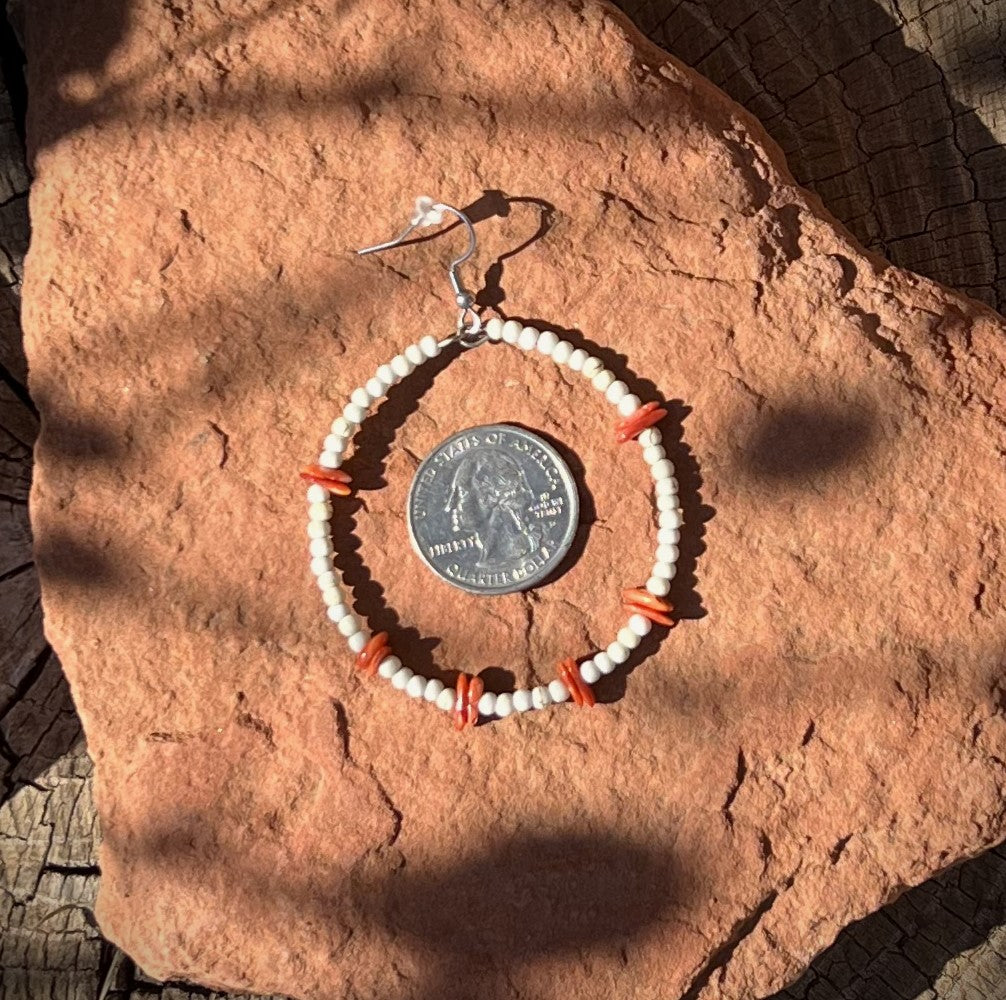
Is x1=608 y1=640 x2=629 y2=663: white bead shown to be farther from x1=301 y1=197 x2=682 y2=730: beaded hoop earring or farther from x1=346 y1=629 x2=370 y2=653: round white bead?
x1=346 y1=629 x2=370 y2=653: round white bead

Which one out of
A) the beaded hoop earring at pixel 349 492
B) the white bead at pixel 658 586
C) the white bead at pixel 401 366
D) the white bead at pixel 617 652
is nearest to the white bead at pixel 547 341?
the beaded hoop earring at pixel 349 492

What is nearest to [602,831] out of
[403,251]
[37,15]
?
[403,251]

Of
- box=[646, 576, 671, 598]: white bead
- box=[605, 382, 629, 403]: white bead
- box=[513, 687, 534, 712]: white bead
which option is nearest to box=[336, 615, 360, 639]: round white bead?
box=[513, 687, 534, 712]: white bead

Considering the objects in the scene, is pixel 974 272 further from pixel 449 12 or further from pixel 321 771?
pixel 321 771

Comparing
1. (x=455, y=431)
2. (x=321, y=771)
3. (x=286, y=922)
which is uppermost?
(x=455, y=431)

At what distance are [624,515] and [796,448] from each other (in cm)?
42

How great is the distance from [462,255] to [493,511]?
0.62 metres

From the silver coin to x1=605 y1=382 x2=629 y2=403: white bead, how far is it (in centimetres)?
19

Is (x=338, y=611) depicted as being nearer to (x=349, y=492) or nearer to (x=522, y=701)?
(x=349, y=492)

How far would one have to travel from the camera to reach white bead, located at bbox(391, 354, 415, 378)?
2459mm

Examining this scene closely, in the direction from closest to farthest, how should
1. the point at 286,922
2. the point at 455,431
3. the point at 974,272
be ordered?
1. the point at 286,922
2. the point at 455,431
3. the point at 974,272

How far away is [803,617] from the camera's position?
244 centimetres

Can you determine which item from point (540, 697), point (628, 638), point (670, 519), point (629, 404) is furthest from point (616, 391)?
point (540, 697)

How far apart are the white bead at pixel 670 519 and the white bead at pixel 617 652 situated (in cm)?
29
